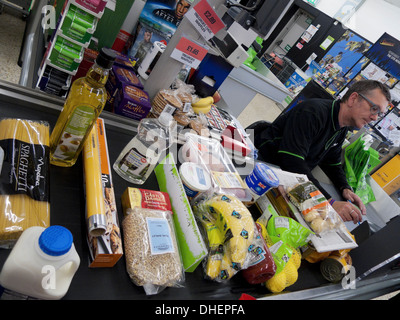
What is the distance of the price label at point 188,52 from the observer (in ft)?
4.11

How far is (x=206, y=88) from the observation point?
1.90 m

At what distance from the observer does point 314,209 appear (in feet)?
3.95

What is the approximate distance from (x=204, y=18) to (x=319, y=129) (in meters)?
1.39

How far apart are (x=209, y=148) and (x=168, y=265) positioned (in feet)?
2.16

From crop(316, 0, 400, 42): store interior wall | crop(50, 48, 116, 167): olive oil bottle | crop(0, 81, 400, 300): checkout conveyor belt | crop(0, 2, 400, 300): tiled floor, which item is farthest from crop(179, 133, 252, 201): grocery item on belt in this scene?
crop(316, 0, 400, 42): store interior wall

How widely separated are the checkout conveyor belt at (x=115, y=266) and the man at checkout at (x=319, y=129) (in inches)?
29.4

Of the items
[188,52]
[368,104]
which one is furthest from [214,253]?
Result: [368,104]

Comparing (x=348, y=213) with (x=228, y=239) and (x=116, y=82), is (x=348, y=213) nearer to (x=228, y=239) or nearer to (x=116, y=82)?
(x=228, y=239)

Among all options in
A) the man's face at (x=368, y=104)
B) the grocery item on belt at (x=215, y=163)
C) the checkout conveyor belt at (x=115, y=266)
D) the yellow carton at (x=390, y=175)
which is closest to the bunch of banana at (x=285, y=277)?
the checkout conveyor belt at (x=115, y=266)

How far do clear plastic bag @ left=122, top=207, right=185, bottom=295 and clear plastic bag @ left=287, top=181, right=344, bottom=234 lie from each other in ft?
2.18

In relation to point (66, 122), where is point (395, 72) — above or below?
above
